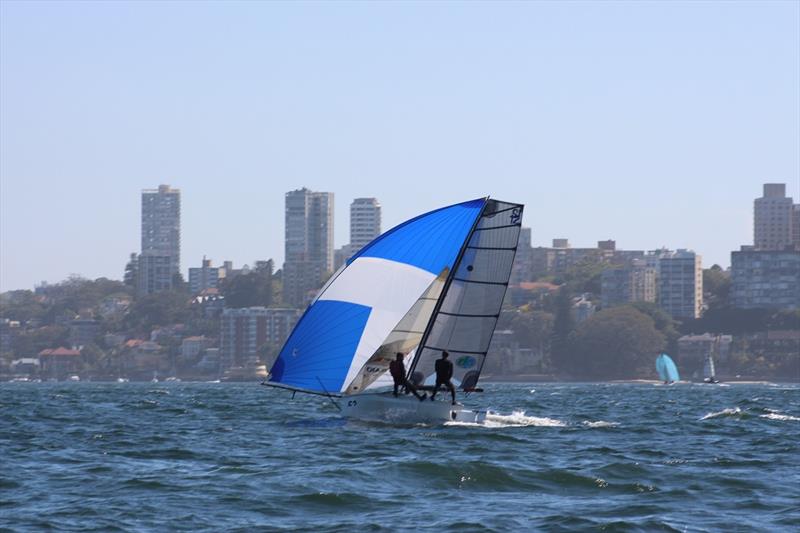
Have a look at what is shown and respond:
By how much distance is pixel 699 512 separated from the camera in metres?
15.8

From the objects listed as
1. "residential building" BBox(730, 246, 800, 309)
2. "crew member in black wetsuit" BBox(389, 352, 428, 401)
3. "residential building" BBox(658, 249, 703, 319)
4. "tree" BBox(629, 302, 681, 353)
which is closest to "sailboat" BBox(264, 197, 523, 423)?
"crew member in black wetsuit" BBox(389, 352, 428, 401)

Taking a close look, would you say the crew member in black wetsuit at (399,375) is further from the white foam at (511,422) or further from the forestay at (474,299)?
the white foam at (511,422)

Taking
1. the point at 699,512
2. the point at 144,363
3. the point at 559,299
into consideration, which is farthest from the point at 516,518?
the point at 144,363

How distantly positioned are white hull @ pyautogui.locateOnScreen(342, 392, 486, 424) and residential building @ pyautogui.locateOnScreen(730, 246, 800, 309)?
14775 centimetres

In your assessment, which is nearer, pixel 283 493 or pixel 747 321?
pixel 283 493

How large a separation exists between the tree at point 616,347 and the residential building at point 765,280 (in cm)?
1856

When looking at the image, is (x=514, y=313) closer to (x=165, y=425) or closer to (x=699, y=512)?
(x=165, y=425)

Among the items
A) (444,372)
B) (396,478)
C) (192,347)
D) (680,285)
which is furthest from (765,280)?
(396,478)

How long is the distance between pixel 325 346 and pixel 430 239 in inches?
95.4

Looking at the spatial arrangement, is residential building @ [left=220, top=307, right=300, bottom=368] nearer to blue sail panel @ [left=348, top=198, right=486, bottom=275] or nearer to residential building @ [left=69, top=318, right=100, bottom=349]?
residential building @ [left=69, top=318, right=100, bottom=349]

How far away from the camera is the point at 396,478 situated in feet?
60.0

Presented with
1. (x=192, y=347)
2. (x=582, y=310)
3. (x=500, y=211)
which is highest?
(x=500, y=211)

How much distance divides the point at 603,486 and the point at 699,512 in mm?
2019

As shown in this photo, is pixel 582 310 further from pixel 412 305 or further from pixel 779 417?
pixel 412 305
